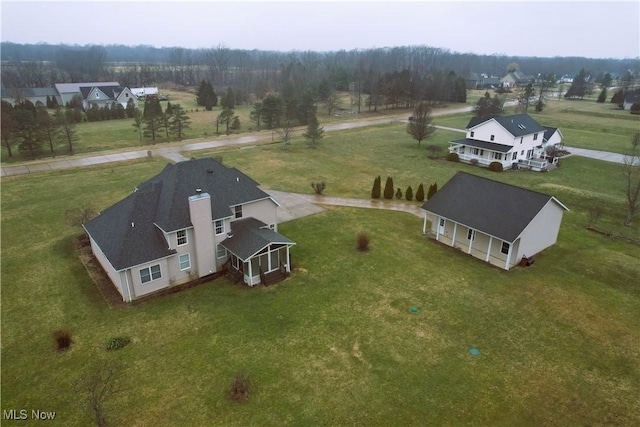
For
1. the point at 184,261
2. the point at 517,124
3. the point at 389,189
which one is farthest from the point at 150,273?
the point at 517,124

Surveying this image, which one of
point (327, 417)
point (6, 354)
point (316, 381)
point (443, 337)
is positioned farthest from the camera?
point (443, 337)

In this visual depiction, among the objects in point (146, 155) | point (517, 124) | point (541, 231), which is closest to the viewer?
point (541, 231)

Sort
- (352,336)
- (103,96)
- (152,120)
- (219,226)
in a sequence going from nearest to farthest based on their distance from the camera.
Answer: (352,336)
(219,226)
(152,120)
(103,96)

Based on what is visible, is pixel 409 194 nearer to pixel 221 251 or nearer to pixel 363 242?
pixel 363 242

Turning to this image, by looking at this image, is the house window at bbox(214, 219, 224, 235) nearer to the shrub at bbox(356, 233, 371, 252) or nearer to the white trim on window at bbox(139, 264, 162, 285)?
the white trim on window at bbox(139, 264, 162, 285)

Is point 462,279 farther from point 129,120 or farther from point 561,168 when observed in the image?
point 129,120

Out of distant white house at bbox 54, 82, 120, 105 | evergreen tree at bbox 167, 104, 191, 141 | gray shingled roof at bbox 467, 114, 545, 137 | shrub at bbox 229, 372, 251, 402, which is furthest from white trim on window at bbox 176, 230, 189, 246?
distant white house at bbox 54, 82, 120, 105

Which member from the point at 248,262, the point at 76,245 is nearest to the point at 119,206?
the point at 76,245

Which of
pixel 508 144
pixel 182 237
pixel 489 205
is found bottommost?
pixel 182 237
